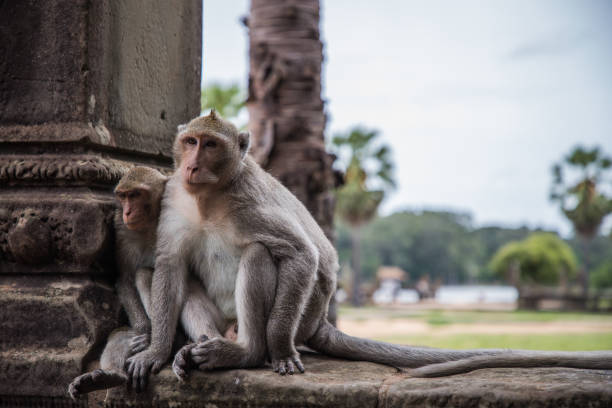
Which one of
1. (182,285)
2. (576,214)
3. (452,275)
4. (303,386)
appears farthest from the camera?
(452,275)

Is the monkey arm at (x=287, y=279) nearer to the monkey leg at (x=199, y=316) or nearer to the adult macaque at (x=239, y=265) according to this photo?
the adult macaque at (x=239, y=265)

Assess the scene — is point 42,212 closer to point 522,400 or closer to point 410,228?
point 522,400

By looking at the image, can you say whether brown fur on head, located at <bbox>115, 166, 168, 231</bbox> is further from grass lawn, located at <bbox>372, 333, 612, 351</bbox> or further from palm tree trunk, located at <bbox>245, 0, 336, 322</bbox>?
grass lawn, located at <bbox>372, 333, 612, 351</bbox>

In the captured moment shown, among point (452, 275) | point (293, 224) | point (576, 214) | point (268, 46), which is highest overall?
point (268, 46)

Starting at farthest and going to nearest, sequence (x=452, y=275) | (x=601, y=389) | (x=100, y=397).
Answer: (x=452, y=275), (x=100, y=397), (x=601, y=389)

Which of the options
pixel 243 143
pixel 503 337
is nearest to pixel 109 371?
pixel 243 143

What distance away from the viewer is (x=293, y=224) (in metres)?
3.30

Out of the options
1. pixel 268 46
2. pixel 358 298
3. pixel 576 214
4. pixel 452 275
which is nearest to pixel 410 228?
pixel 452 275

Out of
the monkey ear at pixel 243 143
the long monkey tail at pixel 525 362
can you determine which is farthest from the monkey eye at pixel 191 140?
the long monkey tail at pixel 525 362

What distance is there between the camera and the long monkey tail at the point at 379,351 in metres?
3.22

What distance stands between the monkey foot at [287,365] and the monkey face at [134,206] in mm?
1013

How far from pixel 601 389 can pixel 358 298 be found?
109 ft

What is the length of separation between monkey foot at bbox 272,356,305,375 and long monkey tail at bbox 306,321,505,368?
0.40m

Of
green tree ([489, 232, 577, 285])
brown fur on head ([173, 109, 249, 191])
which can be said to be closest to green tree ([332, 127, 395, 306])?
green tree ([489, 232, 577, 285])
